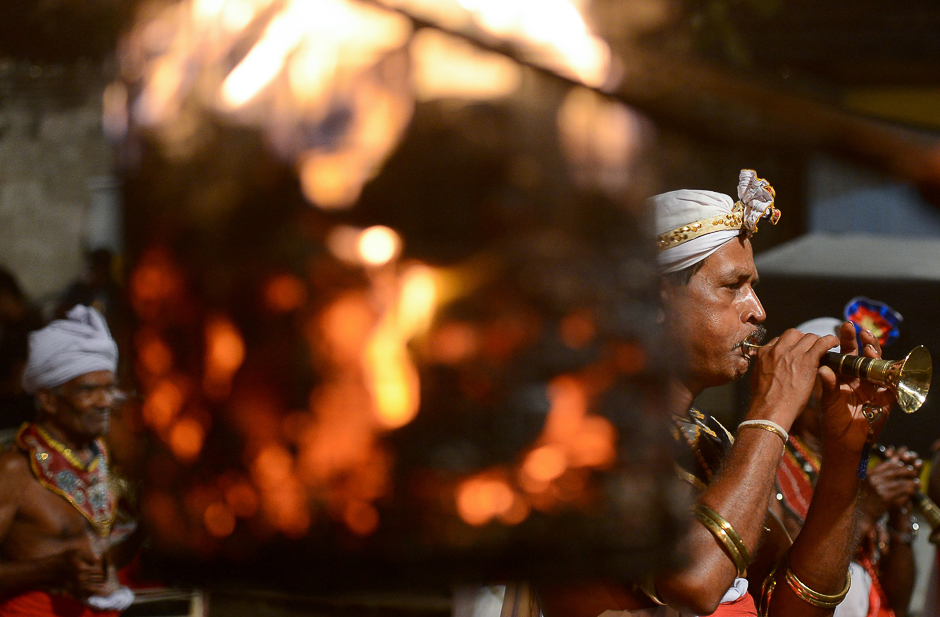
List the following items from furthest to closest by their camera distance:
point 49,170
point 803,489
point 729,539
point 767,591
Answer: point 49,170 < point 803,489 < point 767,591 < point 729,539

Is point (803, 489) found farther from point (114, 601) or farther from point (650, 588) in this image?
point (114, 601)

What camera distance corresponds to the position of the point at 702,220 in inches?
67.9

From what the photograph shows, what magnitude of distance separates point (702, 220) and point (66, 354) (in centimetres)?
214

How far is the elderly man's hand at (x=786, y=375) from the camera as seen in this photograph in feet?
5.21

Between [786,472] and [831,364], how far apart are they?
1.05 metres

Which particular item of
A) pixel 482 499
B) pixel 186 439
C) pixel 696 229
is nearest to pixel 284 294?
pixel 186 439

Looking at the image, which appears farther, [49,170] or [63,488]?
[49,170]

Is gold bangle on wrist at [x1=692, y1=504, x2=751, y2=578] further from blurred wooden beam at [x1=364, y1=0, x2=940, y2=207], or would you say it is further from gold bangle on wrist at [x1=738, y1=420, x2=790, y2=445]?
blurred wooden beam at [x1=364, y1=0, x2=940, y2=207]

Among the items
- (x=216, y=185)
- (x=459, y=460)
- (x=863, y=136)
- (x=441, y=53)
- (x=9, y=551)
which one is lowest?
(x=9, y=551)

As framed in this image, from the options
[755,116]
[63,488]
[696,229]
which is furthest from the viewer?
[755,116]

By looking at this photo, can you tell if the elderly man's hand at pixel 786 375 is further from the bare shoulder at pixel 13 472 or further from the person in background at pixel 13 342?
the person in background at pixel 13 342

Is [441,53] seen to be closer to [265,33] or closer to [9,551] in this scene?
[265,33]

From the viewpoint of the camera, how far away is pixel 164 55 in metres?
1.81

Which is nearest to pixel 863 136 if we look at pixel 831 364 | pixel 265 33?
pixel 831 364
